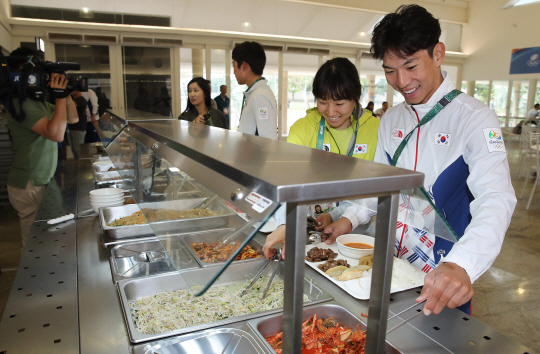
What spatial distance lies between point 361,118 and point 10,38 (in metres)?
7.59

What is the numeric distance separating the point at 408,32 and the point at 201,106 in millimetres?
2800

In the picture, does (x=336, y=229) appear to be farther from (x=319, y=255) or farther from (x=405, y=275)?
(x=405, y=275)

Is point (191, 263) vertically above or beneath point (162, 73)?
beneath

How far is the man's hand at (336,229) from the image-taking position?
1410 mm

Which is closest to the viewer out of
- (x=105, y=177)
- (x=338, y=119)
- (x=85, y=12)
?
(x=338, y=119)

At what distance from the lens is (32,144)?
8.14ft

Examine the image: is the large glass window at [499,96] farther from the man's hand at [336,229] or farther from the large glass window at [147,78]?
the man's hand at [336,229]

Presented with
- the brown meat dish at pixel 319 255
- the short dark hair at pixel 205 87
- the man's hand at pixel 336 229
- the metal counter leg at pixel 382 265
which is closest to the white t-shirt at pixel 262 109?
the short dark hair at pixel 205 87

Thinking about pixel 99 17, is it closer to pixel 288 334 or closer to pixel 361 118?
pixel 361 118

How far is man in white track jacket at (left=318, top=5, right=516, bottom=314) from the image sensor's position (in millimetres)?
956

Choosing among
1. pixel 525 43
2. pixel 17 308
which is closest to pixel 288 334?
pixel 17 308

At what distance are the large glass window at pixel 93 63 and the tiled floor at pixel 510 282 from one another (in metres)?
3.92

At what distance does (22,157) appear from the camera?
96.7 inches

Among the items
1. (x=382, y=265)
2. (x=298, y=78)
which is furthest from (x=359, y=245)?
(x=298, y=78)
